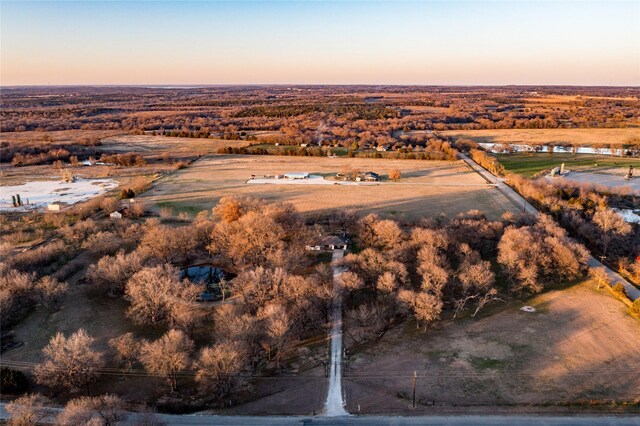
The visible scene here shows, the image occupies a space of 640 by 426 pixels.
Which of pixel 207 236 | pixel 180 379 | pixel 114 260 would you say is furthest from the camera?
pixel 207 236

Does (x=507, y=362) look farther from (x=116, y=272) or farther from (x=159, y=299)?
(x=116, y=272)

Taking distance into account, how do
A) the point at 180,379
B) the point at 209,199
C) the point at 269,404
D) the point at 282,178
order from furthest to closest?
the point at 282,178
the point at 209,199
the point at 180,379
the point at 269,404

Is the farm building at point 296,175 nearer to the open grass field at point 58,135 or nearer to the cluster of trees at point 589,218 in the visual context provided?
the cluster of trees at point 589,218

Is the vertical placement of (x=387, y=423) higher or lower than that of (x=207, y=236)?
lower

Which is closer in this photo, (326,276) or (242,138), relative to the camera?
(326,276)

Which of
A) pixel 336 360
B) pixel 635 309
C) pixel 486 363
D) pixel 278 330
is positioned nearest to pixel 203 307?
pixel 278 330

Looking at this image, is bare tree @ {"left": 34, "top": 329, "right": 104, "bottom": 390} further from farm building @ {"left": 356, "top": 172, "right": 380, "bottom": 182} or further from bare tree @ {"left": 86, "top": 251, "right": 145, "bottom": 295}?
farm building @ {"left": 356, "top": 172, "right": 380, "bottom": 182}

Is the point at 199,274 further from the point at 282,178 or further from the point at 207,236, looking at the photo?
the point at 282,178

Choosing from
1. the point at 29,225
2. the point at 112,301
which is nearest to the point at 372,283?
the point at 112,301
